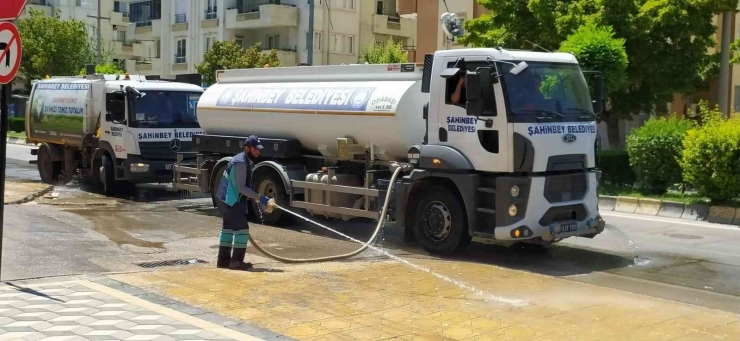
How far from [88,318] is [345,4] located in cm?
4041

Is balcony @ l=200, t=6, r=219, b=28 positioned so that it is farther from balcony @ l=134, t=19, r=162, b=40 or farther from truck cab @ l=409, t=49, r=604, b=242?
truck cab @ l=409, t=49, r=604, b=242

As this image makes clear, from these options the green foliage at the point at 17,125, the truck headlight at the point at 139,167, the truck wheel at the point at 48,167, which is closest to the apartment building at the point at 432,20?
the truck wheel at the point at 48,167

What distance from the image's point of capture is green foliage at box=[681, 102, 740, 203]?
1465cm

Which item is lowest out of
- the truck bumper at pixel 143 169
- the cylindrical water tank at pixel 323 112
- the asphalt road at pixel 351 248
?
the asphalt road at pixel 351 248

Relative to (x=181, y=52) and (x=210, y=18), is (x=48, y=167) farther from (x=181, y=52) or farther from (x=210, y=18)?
(x=181, y=52)

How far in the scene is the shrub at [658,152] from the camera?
1661 cm

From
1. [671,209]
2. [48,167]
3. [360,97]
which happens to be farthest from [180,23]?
[360,97]

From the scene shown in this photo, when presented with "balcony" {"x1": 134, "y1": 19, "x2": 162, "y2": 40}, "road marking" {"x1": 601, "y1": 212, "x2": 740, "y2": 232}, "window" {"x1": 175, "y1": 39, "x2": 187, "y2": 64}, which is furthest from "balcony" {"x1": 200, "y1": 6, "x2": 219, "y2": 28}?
"road marking" {"x1": 601, "y1": 212, "x2": 740, "y2": 232}

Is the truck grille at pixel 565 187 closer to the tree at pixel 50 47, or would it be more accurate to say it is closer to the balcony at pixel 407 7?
the balcony at pixel 407 7

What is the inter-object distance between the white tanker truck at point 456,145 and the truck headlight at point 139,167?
16.8ft

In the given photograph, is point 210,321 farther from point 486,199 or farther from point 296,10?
point 296,10

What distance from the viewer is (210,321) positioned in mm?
7203

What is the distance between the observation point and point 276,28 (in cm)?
4619

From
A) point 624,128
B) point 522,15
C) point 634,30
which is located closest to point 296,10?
point 624,128
